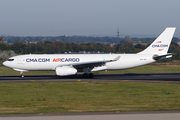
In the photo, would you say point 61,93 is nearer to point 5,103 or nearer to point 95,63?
point 5,103

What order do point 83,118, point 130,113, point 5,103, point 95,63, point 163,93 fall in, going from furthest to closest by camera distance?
point 95,63, point 163,93, point 5,103, point 130,113, point 83,118

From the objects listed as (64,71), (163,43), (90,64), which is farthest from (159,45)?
(64,71)

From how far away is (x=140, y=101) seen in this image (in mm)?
18047

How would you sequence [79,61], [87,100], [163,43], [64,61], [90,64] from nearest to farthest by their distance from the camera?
[87,100] → [90,64] → [64,61] → [79,61] → [163,43]

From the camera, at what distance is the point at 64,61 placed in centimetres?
3506

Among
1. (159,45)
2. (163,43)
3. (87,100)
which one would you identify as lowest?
(87,100)

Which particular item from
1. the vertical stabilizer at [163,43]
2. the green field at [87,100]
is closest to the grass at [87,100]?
the green field at [87,100]

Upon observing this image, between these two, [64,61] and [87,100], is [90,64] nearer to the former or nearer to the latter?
[64,61]

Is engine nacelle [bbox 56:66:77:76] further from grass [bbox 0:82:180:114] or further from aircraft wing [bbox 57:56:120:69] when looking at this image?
grass [bbox 0:82:180:114]

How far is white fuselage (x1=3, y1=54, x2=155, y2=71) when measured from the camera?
114 feet

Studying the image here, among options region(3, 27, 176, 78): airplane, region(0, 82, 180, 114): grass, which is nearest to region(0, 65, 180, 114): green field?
region(0, 82, 180, 114): grass

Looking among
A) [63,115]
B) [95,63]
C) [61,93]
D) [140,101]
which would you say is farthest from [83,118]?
[95,63]

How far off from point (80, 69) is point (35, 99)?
1570cm

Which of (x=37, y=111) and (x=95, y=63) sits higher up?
(x=95, y=63)
